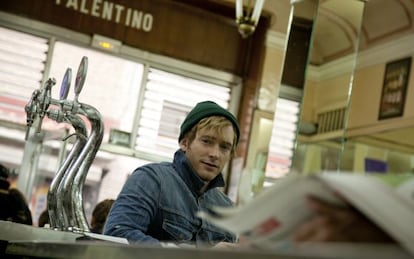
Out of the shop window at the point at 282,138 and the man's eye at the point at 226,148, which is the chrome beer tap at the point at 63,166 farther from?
the shop window at the point at 282,138

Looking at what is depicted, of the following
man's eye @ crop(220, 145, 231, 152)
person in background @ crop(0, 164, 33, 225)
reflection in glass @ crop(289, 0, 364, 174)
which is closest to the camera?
man's eye @ crop(220, 145, 231, 152)

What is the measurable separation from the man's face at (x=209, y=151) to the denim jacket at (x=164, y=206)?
0.08ft

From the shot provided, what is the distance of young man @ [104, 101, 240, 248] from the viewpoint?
1924 mm

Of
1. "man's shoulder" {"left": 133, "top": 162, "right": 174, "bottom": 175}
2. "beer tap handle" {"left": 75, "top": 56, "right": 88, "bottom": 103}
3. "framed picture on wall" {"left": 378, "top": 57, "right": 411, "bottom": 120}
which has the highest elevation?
"framed picture on wall" {"left": 378, "top": 57, "right": 411, "bottom": 120}

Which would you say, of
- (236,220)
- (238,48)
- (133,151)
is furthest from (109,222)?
(238,48)

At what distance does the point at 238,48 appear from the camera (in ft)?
19.9

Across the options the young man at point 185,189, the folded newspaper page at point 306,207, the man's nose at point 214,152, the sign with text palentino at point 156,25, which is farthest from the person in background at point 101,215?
the folded newspaper page at point 306,207

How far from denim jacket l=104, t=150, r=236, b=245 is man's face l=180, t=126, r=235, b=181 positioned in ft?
0.08

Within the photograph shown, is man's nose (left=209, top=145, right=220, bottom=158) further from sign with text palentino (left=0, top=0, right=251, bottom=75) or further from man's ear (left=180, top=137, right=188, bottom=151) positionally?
sign with text palentino (left=0, top=0, right=251, bottom=75)

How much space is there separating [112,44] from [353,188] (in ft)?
16.8

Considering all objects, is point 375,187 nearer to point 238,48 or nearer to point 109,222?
point 109,222

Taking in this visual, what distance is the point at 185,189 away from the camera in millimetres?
2066

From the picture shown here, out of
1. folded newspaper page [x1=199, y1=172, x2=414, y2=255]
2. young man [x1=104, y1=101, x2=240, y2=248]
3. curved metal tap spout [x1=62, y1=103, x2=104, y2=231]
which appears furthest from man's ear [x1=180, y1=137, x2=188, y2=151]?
folded newspaper page [x1=199, y1=172, x2=414, y2=255]

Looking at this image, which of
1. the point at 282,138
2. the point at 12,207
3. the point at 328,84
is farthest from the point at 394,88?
the point at 12,207
